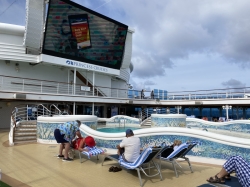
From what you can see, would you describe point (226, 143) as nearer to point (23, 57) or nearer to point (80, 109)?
point (23, 57)

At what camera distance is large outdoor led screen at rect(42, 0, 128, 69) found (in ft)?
58.4

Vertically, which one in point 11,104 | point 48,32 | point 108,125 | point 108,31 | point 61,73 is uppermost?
point 108,31

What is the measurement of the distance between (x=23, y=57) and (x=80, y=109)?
9.27 meters

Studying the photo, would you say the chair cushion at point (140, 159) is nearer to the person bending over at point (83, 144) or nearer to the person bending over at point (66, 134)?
the person bending over at point (83, 144)

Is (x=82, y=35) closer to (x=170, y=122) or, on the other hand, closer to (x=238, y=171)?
(x=170, y=122)

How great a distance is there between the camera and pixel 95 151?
6207 millimetres

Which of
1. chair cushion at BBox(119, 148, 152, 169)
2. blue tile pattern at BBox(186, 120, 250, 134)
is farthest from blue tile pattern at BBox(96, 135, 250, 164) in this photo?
blue tile pattern at BBox(186, 120, 250, 134)

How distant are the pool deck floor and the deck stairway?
2978 millimetres

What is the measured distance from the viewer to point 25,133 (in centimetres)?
1030

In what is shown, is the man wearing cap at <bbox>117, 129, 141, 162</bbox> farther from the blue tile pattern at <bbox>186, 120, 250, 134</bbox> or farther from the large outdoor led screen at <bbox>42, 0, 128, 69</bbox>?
the large outdoor led screen at <bbox>42, 0, 128, 69</bbox>

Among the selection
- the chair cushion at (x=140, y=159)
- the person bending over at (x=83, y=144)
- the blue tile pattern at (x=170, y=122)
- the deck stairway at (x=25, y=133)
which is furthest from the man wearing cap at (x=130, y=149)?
the blue tile pattern at (x=170, y=122)

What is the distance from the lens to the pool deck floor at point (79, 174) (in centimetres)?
455

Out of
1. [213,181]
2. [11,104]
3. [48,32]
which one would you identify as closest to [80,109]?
[11,104]

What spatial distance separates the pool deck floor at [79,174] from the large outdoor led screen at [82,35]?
43.4ft
